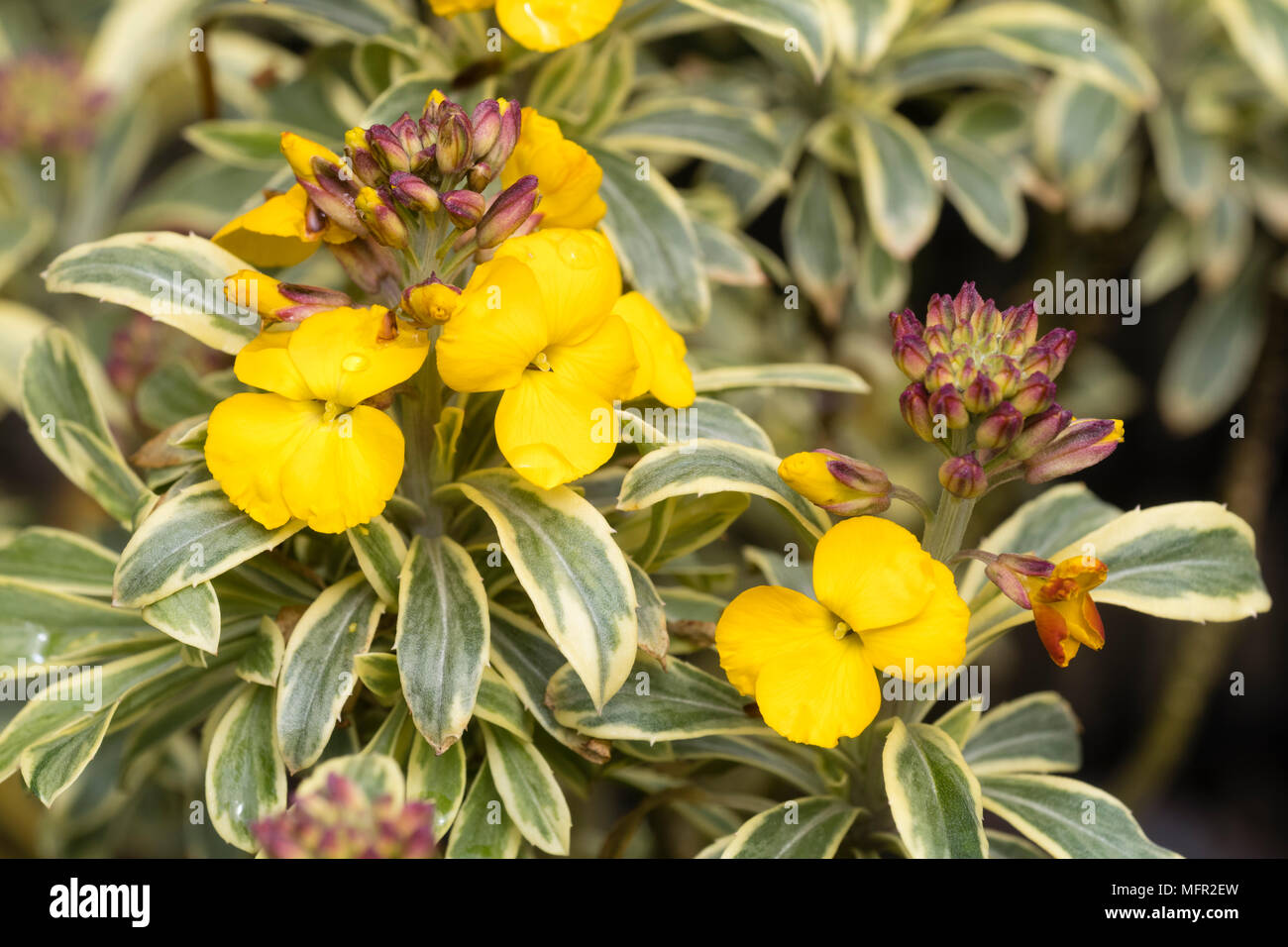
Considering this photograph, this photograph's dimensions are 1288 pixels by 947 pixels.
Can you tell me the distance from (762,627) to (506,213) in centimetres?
39

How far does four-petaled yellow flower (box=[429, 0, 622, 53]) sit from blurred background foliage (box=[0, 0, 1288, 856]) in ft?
0.53

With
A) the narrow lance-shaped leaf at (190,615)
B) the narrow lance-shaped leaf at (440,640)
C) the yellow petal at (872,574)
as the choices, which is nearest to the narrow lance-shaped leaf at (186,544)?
the narrow lance-shaped leaf at (190,615)

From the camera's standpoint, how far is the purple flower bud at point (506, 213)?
0.89 m

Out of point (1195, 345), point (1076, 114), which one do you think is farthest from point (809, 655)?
point (1195, 345)

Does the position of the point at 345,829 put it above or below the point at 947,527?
below

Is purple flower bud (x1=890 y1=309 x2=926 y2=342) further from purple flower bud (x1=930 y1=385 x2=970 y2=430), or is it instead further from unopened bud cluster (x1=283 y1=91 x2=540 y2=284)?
unopened bud cluster (x1=283 y1=91 x2=540 y2=284)

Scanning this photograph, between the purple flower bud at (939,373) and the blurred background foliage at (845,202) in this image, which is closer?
the purple flower bud at (939,373)

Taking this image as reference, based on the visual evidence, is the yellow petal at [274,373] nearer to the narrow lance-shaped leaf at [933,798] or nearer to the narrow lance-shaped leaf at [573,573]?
the narrow lance-shaped leaf at [573,573]

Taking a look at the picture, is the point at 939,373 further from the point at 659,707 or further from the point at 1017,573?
the point at 659,707

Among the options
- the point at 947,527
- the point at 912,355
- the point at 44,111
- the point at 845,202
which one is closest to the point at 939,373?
the point at 912,355

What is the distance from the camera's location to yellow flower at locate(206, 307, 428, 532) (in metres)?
0.85

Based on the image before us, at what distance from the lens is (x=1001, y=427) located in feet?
2.81

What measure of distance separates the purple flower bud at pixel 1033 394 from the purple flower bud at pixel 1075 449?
38 millimetres

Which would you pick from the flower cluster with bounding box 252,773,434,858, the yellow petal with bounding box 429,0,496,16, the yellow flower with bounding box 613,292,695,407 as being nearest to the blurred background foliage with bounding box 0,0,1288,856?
the yellow petal with bounding box 429,0,496,16
